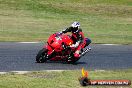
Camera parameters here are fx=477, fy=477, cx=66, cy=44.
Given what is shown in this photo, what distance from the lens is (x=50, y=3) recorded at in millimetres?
40062

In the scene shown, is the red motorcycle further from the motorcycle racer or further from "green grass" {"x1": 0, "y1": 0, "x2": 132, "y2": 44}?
"green grass" {"x1": 0, "y1": 0, "x2": 132, "y2": 44}

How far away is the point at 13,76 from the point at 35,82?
1061 mm

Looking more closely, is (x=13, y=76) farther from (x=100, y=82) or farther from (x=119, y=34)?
(x=119, y=34)

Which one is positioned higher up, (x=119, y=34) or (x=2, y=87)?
(x=2, y=87)

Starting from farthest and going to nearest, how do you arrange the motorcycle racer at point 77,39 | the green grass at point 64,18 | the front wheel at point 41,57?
the green grass at point 64,18
the motorcycle racer at point 77,39
the front wheel at point 41,57

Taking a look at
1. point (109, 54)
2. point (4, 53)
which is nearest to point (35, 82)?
point (4, 53)

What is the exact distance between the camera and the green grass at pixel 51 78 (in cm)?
1257

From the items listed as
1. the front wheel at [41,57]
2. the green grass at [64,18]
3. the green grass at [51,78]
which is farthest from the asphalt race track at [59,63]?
the green grass at [64,18]

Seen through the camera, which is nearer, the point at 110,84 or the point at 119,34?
the point at 110,84

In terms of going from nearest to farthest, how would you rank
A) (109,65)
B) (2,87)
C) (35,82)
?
(2,87), (35,82), (109,65)

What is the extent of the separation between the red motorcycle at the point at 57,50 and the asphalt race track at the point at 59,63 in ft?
0.73

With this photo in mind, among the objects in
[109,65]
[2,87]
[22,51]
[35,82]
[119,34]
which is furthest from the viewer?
[119,34]

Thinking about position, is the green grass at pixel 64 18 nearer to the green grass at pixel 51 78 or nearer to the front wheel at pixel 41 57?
the front wheel at pixel 41 57

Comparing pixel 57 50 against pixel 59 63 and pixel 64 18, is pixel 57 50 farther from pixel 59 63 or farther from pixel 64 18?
pixel 64 18
